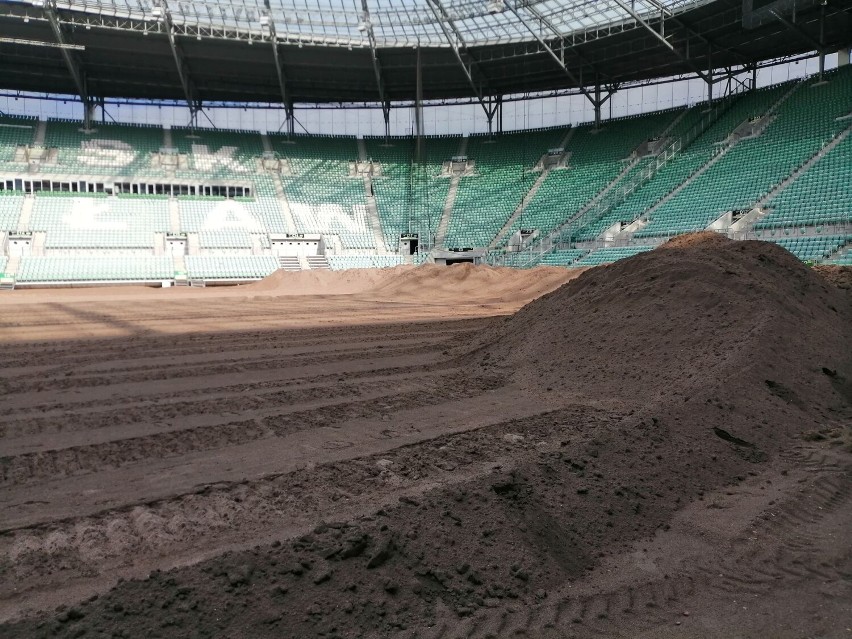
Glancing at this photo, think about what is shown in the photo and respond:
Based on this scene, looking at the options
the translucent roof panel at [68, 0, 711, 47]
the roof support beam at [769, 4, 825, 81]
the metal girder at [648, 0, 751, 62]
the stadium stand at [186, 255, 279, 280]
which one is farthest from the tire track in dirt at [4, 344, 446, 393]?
the translucent roof panel at [68, 0, 711, 47]

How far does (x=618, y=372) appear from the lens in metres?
7.14

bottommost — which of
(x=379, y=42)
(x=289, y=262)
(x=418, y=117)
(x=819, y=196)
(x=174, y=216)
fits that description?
(x=289, y=262)

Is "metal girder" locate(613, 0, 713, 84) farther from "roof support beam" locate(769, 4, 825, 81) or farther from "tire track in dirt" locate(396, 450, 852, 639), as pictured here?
"tire track in dirt" locate(396, 450, 852, 639)

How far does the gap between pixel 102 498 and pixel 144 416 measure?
2170 millimetres

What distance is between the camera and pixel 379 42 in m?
35.8

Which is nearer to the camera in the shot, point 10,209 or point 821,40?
point 821,40

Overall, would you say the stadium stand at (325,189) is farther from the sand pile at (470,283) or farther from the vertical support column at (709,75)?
the vertical support column at (709,75)

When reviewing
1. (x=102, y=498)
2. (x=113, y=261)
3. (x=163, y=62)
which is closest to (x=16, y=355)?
(x=102, y=498)

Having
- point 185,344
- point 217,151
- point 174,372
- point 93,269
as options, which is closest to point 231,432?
point 174,372

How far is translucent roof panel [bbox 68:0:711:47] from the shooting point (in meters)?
31.8

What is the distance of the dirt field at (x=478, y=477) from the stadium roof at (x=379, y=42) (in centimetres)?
2776

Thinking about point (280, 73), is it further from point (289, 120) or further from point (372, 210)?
point (372, 210)

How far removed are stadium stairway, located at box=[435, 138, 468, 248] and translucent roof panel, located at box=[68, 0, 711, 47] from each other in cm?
903

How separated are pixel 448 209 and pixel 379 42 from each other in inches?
435
